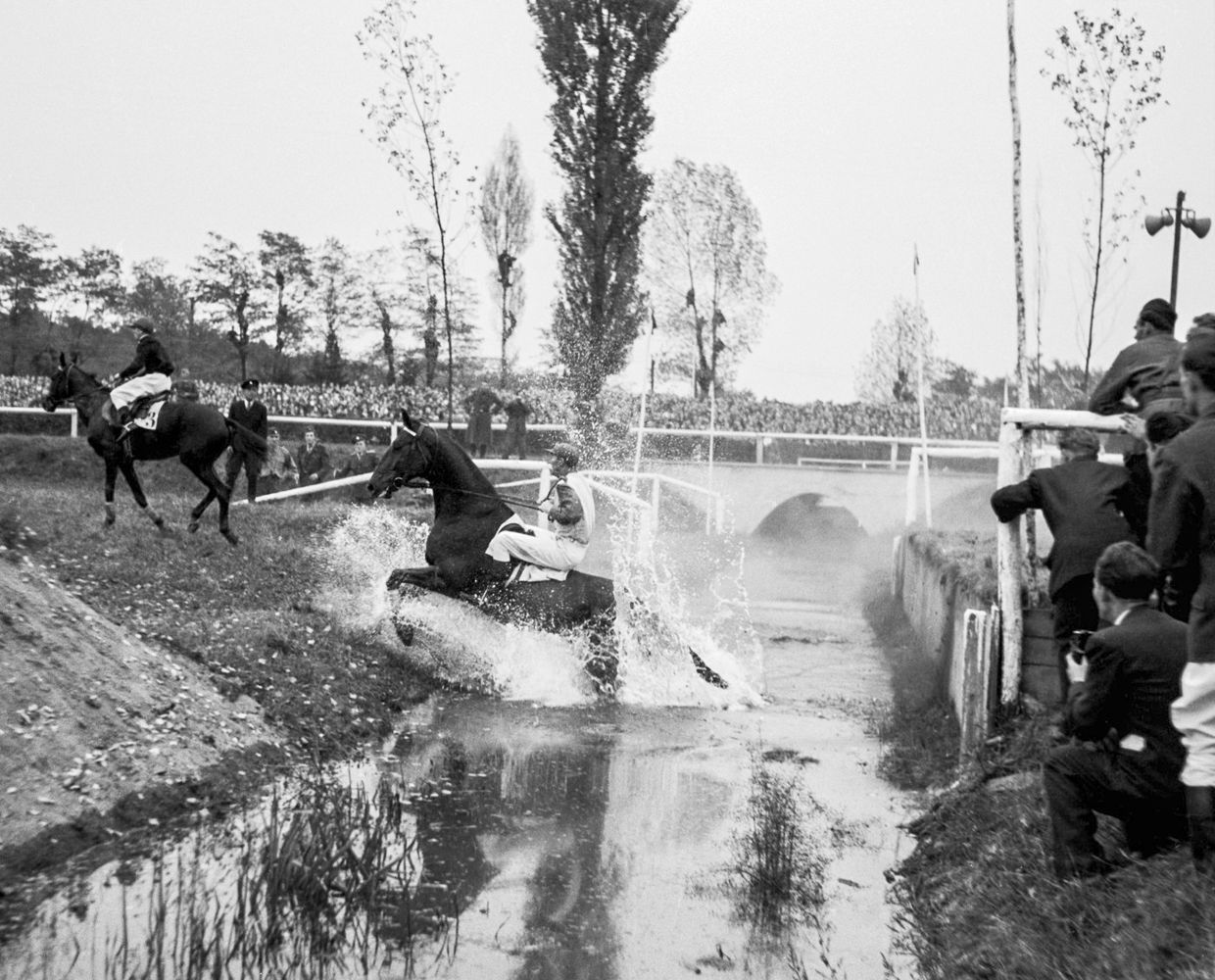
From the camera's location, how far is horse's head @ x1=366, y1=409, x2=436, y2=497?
1114cm

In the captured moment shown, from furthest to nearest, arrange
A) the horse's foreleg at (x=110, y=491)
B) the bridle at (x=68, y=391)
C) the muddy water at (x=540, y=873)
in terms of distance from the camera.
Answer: the bridle at (x=68, y=391), the horse's foreleg at (x=110, y=491), the muddy water at (x=540, y=873)

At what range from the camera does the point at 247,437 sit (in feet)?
51.3

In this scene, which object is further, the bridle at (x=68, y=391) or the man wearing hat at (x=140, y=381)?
the bridle at (x=68, y=391)

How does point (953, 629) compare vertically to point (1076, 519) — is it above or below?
below

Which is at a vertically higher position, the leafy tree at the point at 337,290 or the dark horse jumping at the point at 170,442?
the leafy tree at the point at 337,290

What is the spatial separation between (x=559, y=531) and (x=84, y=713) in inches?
185

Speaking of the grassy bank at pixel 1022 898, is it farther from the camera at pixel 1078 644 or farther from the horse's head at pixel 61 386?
the horse's head at pixel 61 386

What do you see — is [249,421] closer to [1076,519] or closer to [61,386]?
[61,386]

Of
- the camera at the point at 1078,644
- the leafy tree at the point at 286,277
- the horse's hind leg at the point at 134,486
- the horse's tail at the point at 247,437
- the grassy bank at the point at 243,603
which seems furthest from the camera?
the leafy tree at the point at 286,277

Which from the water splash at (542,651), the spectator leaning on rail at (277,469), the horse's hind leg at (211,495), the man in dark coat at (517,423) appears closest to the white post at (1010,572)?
the water splash at (542,651)

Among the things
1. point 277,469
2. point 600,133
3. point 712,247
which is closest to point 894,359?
point 712,247

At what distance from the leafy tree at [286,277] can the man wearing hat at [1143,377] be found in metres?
45.3

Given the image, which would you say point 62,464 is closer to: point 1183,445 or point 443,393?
point 443,393

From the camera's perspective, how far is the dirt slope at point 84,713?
6543mm
